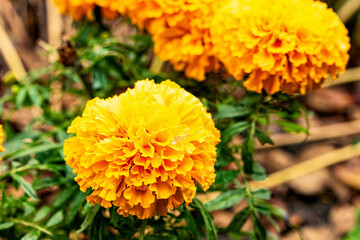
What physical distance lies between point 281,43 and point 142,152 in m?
0.52

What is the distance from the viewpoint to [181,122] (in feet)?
2.53

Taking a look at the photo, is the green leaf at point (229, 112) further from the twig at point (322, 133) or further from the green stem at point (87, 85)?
the twig at point (322, 133)

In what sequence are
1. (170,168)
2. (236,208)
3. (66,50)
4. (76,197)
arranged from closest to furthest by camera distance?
(170,168)
(76,197)
(66,50)
(236,208)

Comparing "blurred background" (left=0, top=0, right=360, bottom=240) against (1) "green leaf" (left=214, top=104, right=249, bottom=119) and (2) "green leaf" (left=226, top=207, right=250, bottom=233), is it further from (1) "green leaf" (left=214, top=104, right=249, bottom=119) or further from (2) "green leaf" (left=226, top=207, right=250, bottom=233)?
(1) "green leaf" (left=214, top=104, right=249, bottom=119)

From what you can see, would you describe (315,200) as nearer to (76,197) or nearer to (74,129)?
(76,197)

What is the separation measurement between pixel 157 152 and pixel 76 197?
35cm

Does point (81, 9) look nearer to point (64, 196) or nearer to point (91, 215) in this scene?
point (64, 196)

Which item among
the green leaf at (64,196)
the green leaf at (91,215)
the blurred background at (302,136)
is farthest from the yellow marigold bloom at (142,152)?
the blurred background at (302,136)

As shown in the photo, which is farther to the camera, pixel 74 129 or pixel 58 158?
pixel 58 158

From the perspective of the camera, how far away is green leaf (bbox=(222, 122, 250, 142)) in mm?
1069

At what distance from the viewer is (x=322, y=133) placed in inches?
98.6

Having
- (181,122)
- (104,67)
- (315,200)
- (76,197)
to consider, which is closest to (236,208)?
(315,200)

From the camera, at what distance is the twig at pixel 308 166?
2154 millimetres

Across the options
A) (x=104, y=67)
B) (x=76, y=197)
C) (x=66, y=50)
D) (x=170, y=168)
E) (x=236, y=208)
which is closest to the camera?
(x=170, y=168)
